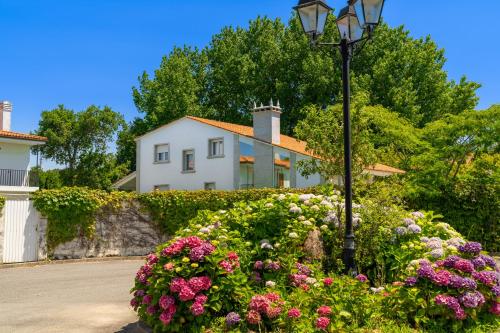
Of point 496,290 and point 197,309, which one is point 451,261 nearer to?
point 496,290

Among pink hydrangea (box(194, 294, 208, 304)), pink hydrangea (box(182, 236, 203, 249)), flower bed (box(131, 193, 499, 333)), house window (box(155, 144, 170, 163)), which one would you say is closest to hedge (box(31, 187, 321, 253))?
flower bed (box(131, 193, 499, 333))

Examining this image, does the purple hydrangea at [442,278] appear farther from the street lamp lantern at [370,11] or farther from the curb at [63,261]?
the curb at [63,261]

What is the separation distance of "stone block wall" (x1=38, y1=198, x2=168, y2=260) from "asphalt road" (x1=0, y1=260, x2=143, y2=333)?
170 centimetres

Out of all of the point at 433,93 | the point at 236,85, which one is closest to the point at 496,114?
the point at 433,93

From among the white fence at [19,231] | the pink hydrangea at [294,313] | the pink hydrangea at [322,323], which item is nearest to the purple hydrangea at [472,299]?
the pink hydrangea at [322,323]

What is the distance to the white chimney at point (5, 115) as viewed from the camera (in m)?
35.8

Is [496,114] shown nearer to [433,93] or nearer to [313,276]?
[313,276]

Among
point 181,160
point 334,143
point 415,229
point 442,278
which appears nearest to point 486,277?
point 442,278

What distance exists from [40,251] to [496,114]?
16405 millimetres

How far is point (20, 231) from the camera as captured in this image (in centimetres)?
1720

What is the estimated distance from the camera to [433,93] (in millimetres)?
35750

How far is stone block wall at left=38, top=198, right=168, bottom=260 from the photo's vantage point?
18.0 metres

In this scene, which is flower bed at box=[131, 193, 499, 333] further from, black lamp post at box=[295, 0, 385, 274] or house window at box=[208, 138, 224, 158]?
house window at box=[208, 138, 224, 158]

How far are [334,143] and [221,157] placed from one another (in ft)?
53.7
